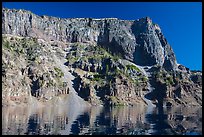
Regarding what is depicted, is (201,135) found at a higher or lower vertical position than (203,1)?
lower

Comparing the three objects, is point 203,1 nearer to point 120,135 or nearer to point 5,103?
point 120,135

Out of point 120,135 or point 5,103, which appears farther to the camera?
point 5,103

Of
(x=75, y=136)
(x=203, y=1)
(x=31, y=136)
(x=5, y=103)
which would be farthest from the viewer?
(x=5, y=103)

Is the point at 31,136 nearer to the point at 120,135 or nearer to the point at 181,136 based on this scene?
the point at 120,135

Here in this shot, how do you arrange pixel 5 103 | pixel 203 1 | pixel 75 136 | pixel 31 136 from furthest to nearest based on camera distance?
pixel 5 103
pixel 75 136
pixel 31 136
pixel 203 1

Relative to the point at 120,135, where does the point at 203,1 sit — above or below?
above

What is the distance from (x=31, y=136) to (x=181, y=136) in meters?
29.7

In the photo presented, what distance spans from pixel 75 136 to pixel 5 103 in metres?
155

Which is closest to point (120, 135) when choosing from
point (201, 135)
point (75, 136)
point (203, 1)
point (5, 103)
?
point (75, 136)

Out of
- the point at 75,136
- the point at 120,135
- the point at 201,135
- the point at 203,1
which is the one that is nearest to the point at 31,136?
the point at 75,136

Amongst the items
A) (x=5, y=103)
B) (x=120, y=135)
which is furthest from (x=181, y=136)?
(x=5, y=103)

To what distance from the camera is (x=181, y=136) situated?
5703cm

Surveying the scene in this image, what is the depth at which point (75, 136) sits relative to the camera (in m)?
A: 57.0

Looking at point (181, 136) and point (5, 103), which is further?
point (5, 103)
